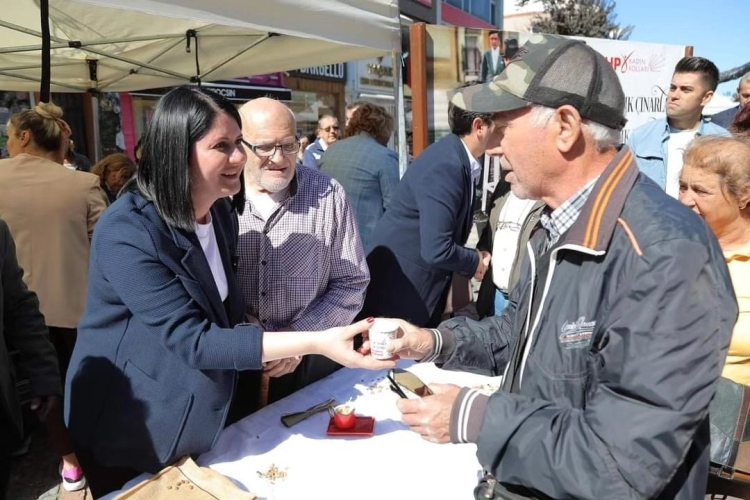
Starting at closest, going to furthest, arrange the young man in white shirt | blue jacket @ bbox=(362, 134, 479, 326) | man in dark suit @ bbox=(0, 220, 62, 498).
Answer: man in dark suit @ bbox=(0, 220, 62, 498), blue jacket @ bbox=(362, 134, 479, 326), the young man in white shirt

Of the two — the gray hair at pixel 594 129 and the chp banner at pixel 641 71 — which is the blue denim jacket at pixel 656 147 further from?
Result: the gray hair at pixel 594 129

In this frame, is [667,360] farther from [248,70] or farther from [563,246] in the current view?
[248,70]

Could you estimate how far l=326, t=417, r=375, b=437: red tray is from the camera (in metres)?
1.73

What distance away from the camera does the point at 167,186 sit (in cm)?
153

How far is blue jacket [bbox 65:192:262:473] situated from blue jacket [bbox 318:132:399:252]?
2231 millimetres

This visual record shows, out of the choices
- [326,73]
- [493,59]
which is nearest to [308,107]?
[326,73]

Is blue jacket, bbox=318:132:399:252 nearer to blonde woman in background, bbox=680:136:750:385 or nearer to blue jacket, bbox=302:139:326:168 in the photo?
blonde woman in background, bbox=680:136:750:385

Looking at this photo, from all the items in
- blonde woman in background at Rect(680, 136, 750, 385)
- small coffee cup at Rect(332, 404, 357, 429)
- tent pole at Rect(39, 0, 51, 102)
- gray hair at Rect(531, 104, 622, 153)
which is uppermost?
tent pole at Rect(39, 0, 51, 102)

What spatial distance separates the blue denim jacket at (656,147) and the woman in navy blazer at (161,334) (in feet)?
10.6

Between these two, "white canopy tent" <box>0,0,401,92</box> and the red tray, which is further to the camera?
"white canopy tent" <box>0,0,401,92</box>

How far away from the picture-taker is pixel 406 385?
6.53 ft

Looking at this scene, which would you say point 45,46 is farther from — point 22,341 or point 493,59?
point 493,59

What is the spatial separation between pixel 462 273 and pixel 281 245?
1.18 m

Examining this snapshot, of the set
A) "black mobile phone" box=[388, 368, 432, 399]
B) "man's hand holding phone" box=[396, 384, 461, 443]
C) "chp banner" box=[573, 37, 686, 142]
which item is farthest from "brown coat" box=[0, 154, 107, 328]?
"chp banner" box=[573, 37, 686, 142]
